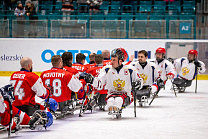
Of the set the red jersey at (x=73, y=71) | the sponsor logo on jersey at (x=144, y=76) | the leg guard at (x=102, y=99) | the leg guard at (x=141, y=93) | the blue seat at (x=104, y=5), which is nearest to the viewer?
the red jersey at (x=73, y=71)

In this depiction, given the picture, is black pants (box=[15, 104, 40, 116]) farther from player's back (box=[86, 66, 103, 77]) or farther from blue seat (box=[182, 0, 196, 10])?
blue seat (box=[182, 0, 196, 10])

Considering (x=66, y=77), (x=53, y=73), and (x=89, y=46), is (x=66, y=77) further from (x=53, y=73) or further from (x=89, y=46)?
(x=89, y=46)

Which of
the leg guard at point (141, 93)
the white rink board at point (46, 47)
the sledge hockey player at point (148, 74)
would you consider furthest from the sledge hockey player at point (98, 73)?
the white rink board at point (46, 47)

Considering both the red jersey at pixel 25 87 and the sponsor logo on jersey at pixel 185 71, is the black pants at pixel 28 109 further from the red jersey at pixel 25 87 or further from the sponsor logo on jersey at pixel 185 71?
the sponsor logo on jersey at pixel 185 71

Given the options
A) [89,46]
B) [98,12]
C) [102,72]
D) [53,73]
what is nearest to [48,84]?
[53,73]

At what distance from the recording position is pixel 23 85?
5414 millimetres

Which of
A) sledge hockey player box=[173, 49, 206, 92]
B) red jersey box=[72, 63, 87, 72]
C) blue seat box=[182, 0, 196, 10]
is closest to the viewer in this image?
red jersey box=[72, 63, 87, 72]

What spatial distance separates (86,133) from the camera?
5527mm

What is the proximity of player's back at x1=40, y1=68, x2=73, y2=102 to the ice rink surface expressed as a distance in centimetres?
43

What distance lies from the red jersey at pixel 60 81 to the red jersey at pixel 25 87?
45.3 inches

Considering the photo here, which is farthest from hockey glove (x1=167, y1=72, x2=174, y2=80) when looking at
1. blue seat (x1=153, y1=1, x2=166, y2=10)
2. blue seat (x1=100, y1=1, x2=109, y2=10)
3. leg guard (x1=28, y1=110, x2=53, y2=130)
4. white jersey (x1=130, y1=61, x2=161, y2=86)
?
blue seat (x1=100, y1=1, x2=109, y2=10)

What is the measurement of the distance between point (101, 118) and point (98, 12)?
34.0 ft

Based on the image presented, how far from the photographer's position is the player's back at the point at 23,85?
541cm

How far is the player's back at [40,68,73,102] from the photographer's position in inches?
261
